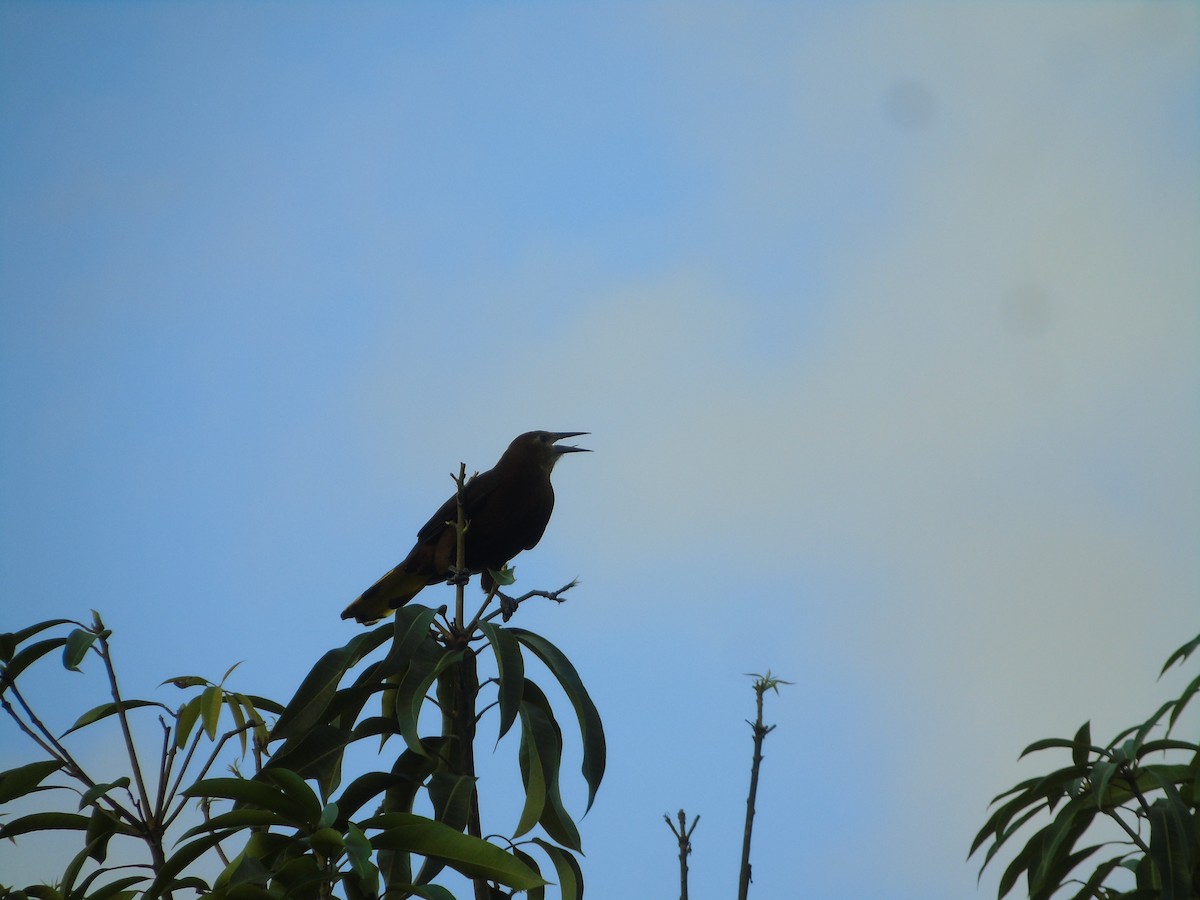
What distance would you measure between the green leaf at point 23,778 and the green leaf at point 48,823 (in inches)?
2.3

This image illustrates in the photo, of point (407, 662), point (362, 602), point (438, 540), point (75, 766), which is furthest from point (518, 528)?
point (75, 766)

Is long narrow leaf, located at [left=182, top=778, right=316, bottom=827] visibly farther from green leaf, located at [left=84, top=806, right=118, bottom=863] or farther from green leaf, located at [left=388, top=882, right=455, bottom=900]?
green leaf, located at [left=84, top=806, right=118, bottom=863]

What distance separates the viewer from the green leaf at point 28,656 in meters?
2.40

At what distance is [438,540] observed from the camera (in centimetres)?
480

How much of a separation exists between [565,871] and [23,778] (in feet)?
3.67

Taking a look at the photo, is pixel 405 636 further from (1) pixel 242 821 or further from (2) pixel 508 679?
(1) pixel 242 821

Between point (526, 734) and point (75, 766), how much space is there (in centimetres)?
92

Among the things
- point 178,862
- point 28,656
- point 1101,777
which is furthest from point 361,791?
point 1101,777

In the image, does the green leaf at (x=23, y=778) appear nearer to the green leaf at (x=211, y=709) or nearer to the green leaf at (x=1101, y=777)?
the green leaf at (x=211, y=709)

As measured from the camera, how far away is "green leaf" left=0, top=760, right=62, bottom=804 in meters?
2.36

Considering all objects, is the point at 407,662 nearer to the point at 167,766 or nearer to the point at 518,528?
the point at 167,766

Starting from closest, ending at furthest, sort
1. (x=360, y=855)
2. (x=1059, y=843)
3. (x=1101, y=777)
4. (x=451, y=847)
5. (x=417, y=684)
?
(x=360, y=855) → (x=451, y=847) → (x=417, y=684) → (x=1101, y=777) → (x=1059, y=843)

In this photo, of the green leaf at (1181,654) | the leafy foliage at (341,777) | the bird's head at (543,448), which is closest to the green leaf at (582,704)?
the leafy foliage at (341,777)

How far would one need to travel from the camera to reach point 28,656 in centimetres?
247
